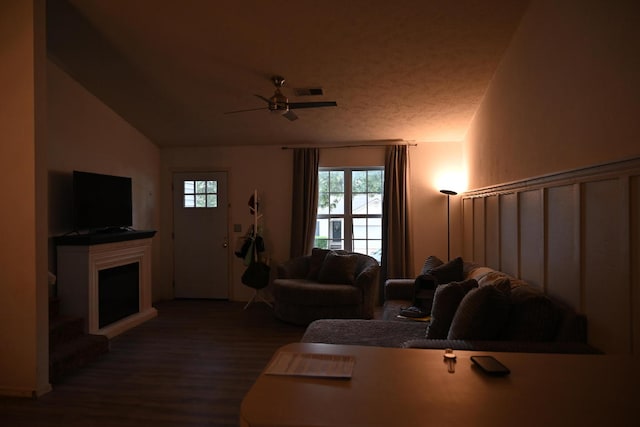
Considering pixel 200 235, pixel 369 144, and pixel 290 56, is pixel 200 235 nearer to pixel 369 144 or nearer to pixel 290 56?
pixel 369 144

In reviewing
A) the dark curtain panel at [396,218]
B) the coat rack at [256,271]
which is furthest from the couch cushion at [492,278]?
the coat rack at [256,271]

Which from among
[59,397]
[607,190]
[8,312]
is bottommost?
[59,397]

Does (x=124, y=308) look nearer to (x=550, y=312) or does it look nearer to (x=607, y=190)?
(x=550, y=312)

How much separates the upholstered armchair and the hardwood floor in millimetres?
240

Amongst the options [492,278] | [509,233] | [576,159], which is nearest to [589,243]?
[576,159]

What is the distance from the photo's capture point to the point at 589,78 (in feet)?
6.88

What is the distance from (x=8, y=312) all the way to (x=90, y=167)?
2077 mm

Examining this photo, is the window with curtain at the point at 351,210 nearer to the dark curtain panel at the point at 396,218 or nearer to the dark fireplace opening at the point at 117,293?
the dark curtain panel at the point at 396,218

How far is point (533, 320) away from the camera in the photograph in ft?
7.35

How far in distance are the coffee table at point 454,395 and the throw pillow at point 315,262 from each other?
3.78 m

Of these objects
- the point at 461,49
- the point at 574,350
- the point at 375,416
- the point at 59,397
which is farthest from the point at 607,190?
the point at 59,397

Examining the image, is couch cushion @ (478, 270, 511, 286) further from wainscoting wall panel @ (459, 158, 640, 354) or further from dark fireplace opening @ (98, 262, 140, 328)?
dark fireplace opening @ (98, 262, 140, 328)

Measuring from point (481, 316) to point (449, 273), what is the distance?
5.22 ft

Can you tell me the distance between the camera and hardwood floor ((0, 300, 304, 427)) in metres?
2.54
